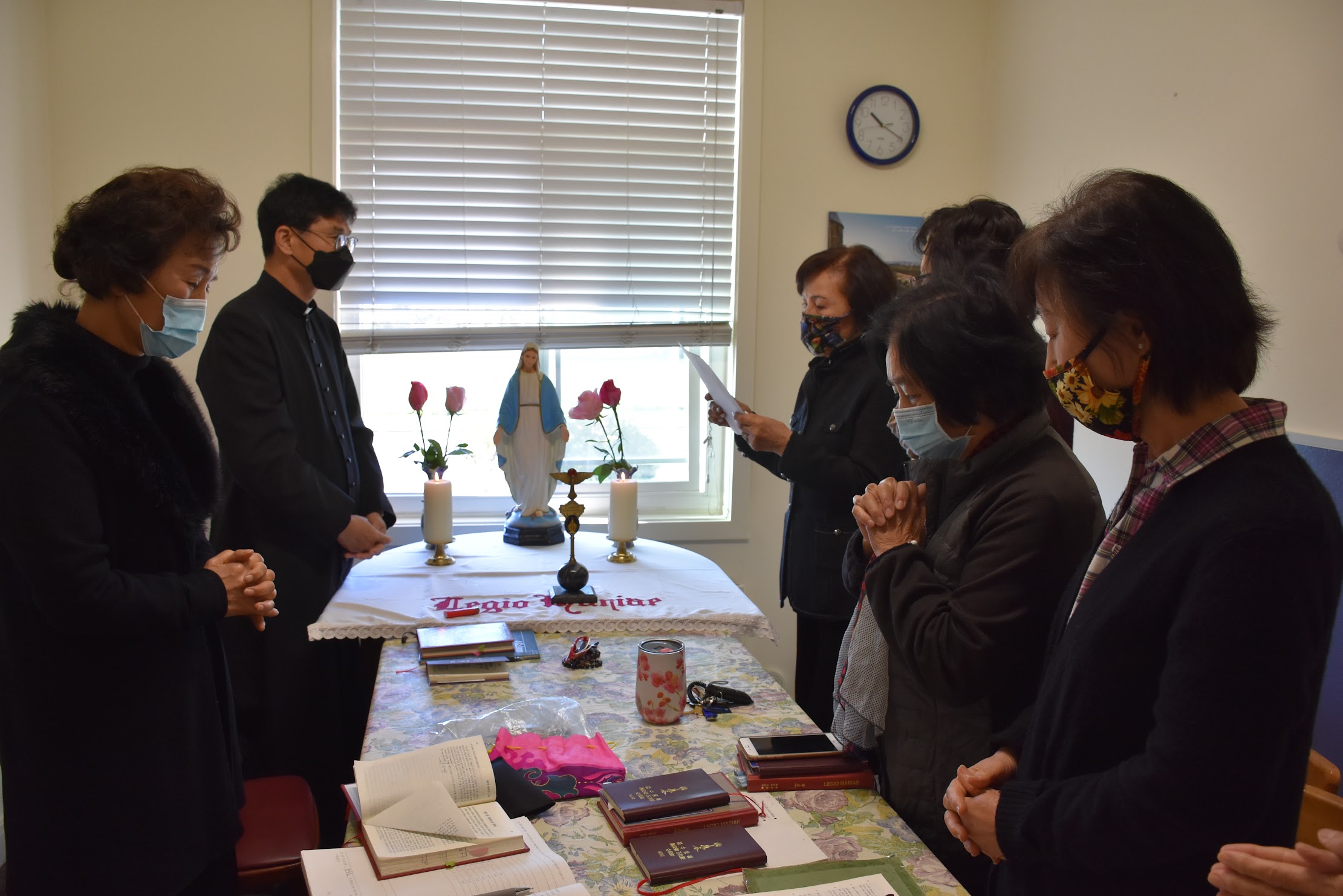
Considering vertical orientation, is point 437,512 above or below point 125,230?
below

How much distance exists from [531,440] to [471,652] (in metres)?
1.14

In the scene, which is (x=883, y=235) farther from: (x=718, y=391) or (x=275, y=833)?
(x=275, y=833)

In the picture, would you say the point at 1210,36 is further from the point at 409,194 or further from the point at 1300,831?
the point at 409,194

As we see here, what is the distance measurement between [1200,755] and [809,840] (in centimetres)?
53

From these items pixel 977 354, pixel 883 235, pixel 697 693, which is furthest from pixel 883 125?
pixel 697 693

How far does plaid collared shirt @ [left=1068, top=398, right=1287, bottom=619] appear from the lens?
0.92 m

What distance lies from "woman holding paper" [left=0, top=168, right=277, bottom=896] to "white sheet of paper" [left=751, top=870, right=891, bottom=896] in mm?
984

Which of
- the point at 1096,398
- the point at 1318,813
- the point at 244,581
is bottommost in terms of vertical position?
the point at 1318,813

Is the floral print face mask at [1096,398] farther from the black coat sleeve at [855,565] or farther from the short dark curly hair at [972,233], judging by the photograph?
the short dark curly hair at [972,233]

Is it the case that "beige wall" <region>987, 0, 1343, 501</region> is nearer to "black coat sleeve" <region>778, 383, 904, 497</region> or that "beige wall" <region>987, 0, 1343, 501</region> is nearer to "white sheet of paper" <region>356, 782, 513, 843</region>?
"black coat sleeve" <region>778, 383, 904, 497</region>

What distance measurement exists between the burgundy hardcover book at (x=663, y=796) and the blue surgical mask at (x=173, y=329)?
100 cm

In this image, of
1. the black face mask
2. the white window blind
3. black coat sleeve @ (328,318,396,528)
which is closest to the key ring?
black coat sleeve @ (328,318,396,528)

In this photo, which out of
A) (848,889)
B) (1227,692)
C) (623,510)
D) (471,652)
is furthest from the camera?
(623,510)

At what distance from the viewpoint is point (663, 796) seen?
4.14 ft
